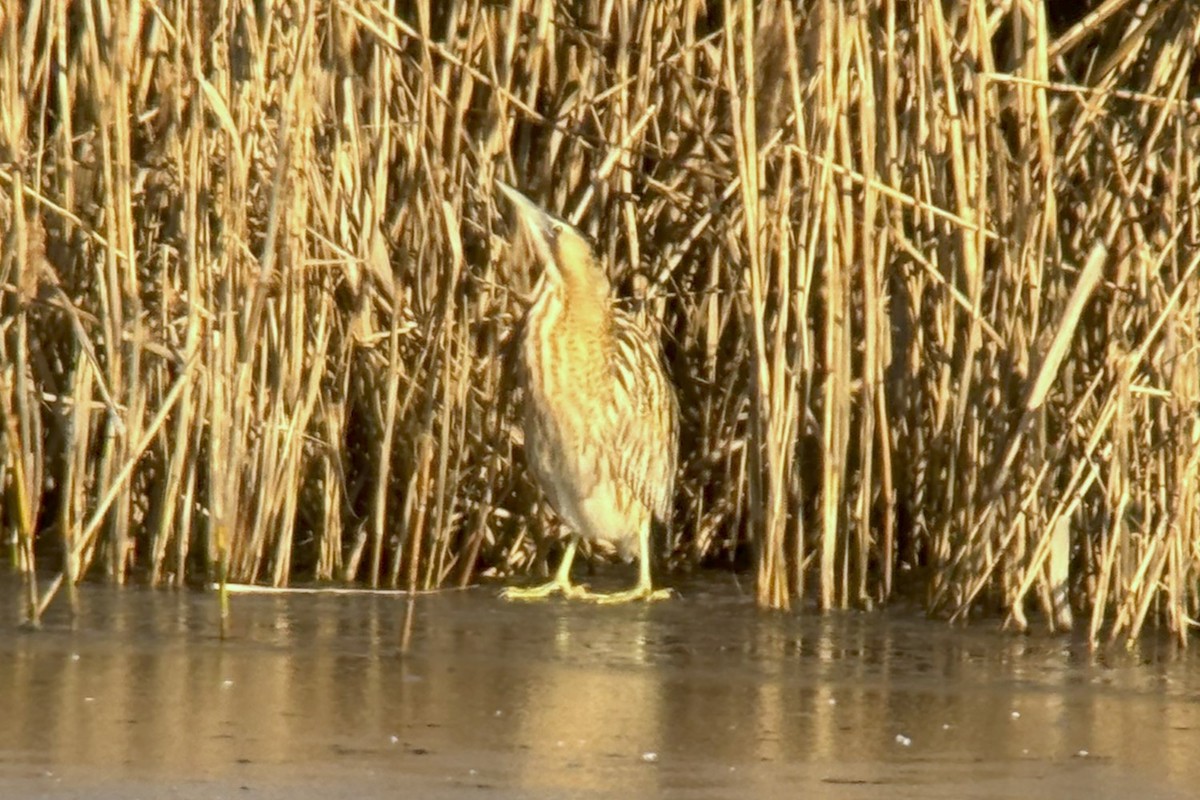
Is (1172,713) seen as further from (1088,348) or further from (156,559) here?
(156,559)

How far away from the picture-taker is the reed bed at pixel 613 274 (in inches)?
173

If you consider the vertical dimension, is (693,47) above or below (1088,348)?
above

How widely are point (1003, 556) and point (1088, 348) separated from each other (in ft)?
1.63

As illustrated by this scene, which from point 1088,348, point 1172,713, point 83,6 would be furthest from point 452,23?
point 1172,713

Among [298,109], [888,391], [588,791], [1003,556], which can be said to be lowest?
[588,791]

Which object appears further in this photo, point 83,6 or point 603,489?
point 603,489

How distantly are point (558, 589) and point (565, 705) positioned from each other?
116 cm

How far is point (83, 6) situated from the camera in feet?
14.9

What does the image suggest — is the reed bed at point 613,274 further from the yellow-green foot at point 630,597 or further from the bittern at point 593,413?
the yellow-green foot at point 630,597

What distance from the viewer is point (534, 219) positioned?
4.84 m

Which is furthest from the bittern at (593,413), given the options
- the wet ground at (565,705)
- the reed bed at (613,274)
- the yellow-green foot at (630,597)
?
the wet ground at (565,705)

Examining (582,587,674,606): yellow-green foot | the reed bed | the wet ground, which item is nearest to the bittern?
(582,587,674,606): yellow-green foot

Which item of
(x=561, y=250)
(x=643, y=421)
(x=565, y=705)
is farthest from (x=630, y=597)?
(x=565, y=705)

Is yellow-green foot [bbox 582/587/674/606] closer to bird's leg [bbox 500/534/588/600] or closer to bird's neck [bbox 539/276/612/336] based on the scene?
bird's leg [bbox 500/534/588/600]
